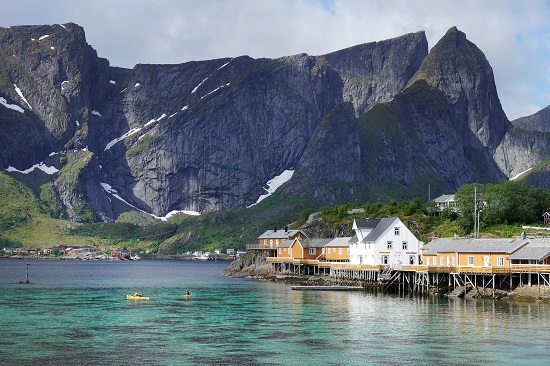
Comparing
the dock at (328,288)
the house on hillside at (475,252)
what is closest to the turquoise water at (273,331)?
the house on hillside at (475,252)

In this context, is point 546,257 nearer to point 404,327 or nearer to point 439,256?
point 439,256

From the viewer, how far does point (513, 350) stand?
2749 inches

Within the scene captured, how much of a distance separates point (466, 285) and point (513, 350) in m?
47.6

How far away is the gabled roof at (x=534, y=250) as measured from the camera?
358 ft

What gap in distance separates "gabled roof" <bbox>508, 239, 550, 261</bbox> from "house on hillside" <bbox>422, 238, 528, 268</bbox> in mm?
799

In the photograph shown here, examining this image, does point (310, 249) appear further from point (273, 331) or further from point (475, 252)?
point (273, 331)

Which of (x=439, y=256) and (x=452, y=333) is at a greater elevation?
(x=439, y=256)

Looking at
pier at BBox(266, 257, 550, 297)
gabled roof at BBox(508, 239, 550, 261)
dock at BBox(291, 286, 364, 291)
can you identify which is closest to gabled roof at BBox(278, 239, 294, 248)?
pier at BBox(266, 257, 550, 297)

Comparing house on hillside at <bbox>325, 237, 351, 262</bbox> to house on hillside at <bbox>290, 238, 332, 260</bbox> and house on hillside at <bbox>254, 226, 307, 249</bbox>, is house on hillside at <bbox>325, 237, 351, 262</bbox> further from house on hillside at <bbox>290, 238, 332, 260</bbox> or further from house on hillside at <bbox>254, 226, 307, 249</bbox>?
house on hillside at <bbox>254, 226, 307, 249</bbox>

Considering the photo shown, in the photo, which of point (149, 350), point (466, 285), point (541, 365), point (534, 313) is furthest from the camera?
point (466, 285)

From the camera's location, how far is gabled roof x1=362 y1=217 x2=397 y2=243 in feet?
461

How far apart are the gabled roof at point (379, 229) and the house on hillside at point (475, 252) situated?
13259 mm

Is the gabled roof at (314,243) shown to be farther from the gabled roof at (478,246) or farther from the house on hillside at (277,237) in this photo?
the gabled roof at (478,246)

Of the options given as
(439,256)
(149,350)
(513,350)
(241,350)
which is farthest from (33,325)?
(439,256)
